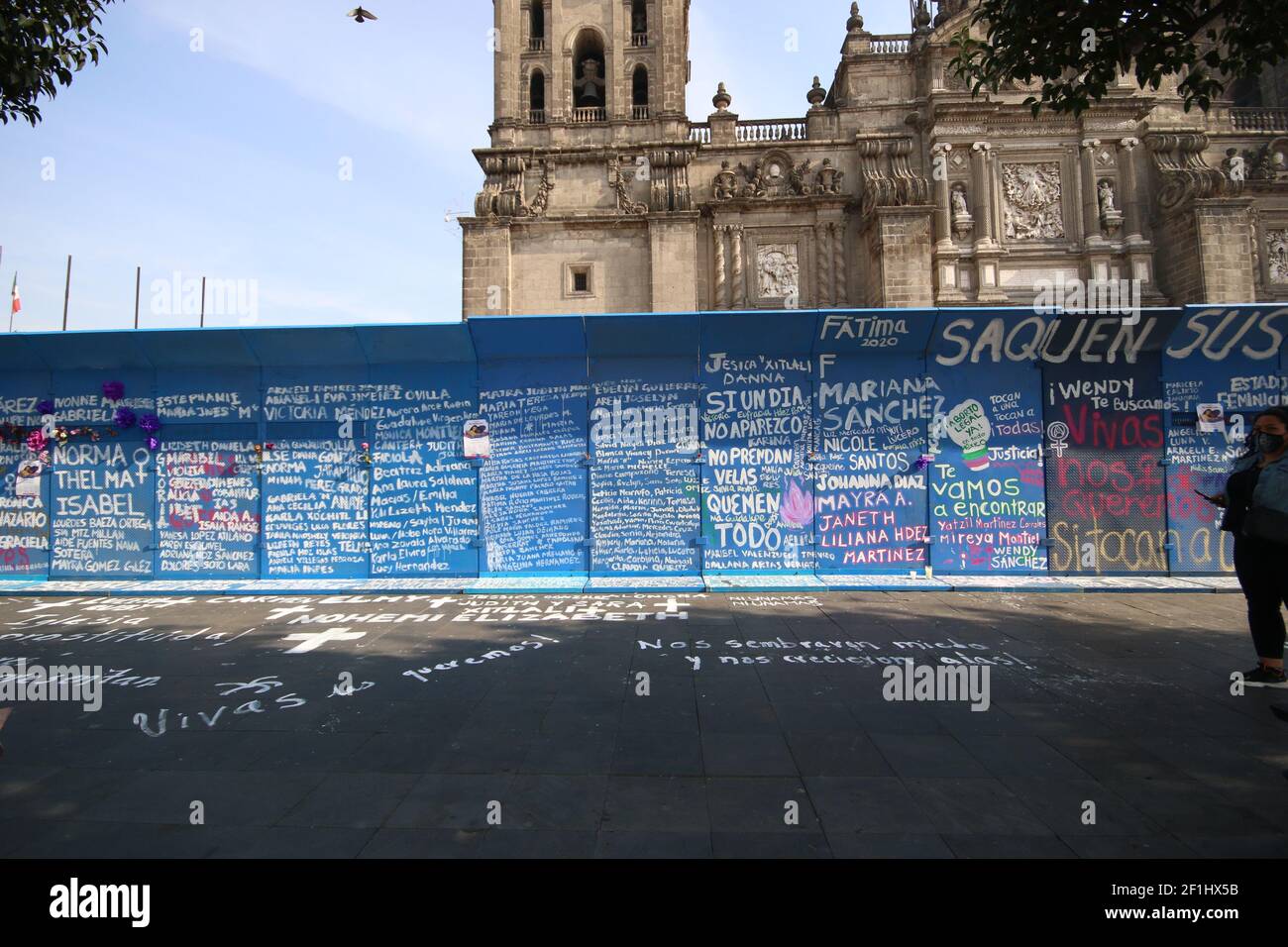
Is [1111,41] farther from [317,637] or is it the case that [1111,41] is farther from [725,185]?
[725,185]

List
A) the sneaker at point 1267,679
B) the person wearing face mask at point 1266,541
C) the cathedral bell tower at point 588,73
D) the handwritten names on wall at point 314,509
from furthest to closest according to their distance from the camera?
the cathedral bell tower at point 588,73 → the handwritten names on wall at point 314,509 → the sneaker at point 1267,679 → the person wearing face mask at point 1266,541

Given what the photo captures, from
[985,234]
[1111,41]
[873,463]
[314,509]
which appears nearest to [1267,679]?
[873,463]

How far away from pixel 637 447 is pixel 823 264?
61.9 ft

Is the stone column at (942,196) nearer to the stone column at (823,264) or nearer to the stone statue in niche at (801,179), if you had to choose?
the stone column at (823,264)

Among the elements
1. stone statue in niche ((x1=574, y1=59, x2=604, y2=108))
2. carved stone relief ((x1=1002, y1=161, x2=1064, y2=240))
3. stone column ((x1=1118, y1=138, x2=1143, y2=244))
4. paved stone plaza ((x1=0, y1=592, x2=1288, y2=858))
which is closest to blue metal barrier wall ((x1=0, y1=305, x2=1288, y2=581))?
paved stone plaza ((x1=0, y1=592, x2=1288, y2=858))

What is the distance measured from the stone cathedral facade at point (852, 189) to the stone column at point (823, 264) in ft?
0.24

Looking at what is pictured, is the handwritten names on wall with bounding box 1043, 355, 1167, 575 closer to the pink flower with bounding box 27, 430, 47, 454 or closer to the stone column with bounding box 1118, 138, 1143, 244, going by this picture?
the pink flower with bounding box 27, 430, 47, 454

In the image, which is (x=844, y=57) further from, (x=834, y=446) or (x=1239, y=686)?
(x=1239, y=686)

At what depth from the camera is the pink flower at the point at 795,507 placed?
9430 millimetres

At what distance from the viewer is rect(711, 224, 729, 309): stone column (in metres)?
25.5

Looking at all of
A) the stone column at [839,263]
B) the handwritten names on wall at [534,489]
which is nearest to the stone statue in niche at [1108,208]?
the stone column at [839,263]

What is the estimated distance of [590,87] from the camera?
2809 centimetres
